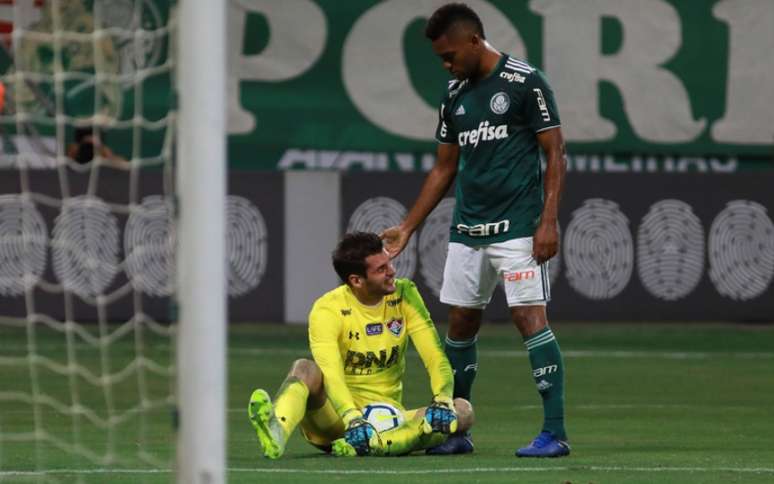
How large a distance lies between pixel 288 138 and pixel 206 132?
36.7ft

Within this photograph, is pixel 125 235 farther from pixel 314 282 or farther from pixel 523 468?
pixel 523 468

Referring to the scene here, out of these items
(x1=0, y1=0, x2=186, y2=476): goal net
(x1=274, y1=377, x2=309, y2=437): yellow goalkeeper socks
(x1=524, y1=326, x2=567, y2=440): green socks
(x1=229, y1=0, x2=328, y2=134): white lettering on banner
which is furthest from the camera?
(x1=229, y1=0, x2=328, y2=134): white lettering on banner

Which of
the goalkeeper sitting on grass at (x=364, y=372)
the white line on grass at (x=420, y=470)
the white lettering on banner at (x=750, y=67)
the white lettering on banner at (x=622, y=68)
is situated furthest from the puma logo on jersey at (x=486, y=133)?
the white lettering on banner at (x=750, y=67)

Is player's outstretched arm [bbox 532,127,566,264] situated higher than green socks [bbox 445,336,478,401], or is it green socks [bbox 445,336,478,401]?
player's outstretched arm [bbox 532,127,566,264]

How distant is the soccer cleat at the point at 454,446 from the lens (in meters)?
8.02

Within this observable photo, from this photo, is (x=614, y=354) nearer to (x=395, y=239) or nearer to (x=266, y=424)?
(x=395, y=239)

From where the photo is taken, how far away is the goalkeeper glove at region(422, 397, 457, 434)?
773cm

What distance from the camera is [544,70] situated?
16.5 metres

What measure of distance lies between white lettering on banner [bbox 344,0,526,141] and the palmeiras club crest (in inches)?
338

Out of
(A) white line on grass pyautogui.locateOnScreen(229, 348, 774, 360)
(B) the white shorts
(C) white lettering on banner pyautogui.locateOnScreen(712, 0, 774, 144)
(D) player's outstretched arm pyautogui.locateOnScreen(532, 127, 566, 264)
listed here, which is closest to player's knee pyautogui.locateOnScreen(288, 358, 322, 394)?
(B) the white shorts

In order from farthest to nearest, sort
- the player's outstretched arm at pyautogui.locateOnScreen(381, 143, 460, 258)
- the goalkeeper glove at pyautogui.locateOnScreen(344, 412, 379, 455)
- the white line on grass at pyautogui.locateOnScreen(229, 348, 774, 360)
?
the white line on grass at pyautogui.locateOnScreen(229, 348, 774, 360) < the player's outstretched arm at pyautogui.locateOnScreen(381, 143, 460, 258) < the goalkeeper glove at pyautogui.locateOnScreen(344, 412, 379, 455)

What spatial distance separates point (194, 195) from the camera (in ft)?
17.5

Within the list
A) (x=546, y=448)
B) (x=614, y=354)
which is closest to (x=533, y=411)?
(x=546, y=448)

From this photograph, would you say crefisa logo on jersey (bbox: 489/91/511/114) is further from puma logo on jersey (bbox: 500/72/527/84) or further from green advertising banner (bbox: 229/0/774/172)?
green advertising banner (bbox: 229/0/774/172)
